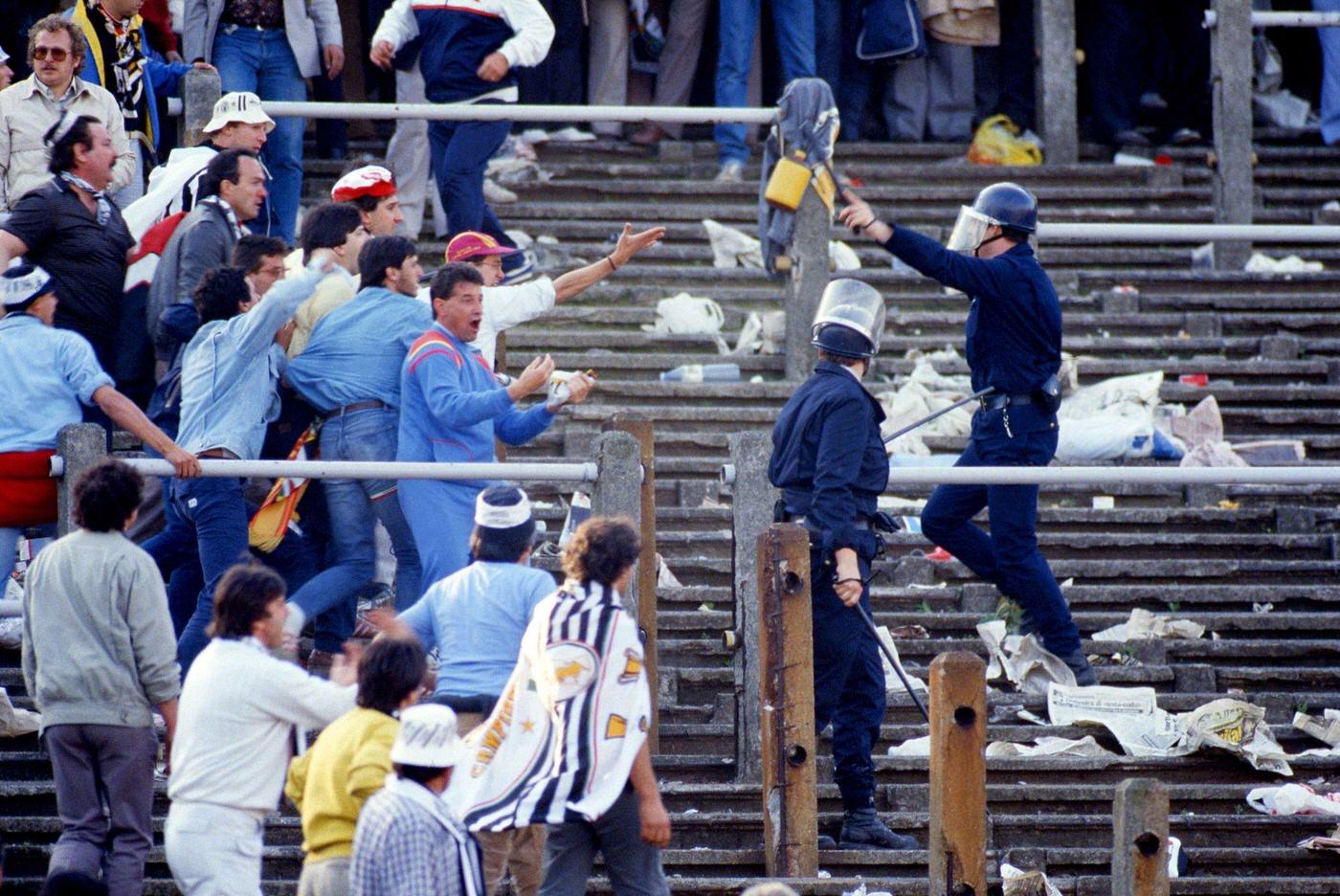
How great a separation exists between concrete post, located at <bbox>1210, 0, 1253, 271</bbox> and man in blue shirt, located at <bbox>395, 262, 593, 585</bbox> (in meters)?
5.37

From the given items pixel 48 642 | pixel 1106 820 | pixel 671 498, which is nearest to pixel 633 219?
pixel 671 498

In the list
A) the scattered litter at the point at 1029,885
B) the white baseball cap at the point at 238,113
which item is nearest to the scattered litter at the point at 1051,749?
the scattered litter at the point at 1029,885

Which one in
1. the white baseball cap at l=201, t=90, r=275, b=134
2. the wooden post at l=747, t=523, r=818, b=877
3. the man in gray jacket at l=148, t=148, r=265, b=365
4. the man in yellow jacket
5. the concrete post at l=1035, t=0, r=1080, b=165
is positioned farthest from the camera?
→ the concrete post at l=1035, t=0, r=1080, b=165

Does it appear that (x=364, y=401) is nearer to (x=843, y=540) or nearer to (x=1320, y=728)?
(x=843, y=540)

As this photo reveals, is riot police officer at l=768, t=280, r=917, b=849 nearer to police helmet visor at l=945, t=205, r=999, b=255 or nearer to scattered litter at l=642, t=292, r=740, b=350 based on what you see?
police helmet visor at l=945, t=205, r=999, b=255

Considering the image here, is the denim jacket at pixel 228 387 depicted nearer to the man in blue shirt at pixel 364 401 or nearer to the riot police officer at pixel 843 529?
the man in blue shirt at pixel 364 401

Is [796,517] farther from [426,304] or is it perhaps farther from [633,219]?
[633,219]

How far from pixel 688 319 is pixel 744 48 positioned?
2.22 metres

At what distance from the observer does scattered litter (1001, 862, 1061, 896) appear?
680 cm

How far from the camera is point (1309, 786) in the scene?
754cm

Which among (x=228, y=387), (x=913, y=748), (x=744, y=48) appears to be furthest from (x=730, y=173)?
(x=228, y=387)

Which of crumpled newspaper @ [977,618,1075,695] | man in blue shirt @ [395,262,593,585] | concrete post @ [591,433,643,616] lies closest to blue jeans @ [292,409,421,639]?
man in blue shirt @ [395,262,593,585]

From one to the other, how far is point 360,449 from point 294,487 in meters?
0.26

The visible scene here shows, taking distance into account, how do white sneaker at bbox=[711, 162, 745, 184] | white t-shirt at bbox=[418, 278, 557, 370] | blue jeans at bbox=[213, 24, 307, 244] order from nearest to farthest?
white t-shirt at bbox=[418, 278, 557, 370]
blue jeans at bbox=[213, 24, 307, 244]
white sneaker at bbox=[711, 162, 745, 184]
